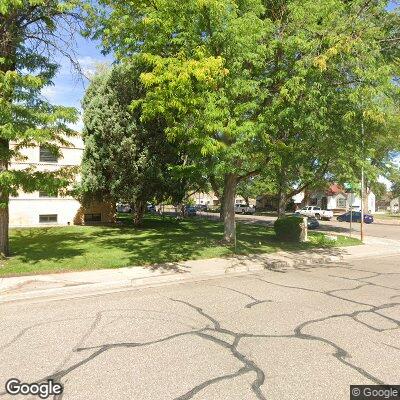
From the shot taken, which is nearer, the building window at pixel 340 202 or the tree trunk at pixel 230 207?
the tree trunk at pixel 230 207

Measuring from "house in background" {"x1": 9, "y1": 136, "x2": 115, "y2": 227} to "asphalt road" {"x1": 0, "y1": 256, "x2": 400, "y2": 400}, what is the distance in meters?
16.9

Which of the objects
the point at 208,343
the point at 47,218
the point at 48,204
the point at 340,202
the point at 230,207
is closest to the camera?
the point at 208,343

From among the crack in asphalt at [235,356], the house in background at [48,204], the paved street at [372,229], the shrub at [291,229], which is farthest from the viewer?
the paved street at [372,229]

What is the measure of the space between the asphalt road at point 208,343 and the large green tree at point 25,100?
3.57 m

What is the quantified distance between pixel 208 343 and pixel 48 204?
20710 mm

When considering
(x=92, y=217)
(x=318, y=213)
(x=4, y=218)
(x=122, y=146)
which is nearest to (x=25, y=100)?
(x=4, y=218)

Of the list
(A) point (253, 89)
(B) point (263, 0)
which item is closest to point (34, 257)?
(A) point (253, 89)

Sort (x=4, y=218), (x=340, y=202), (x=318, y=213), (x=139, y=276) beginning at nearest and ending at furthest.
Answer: (x=139, y=276) < (x=4, y=218) < (x=318, y=213) < (x=340, y=202)

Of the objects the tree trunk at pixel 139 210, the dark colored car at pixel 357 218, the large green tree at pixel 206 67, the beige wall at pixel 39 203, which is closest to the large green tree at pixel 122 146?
the tree trunk at pixel 139 210

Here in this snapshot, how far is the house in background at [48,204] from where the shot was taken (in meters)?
22.5

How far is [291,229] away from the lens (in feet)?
58.4

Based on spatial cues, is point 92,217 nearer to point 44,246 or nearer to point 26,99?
point 44,246

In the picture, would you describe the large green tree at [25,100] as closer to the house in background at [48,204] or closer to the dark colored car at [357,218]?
the house in background at [48,204]

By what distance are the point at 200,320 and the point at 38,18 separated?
10.4 meters
